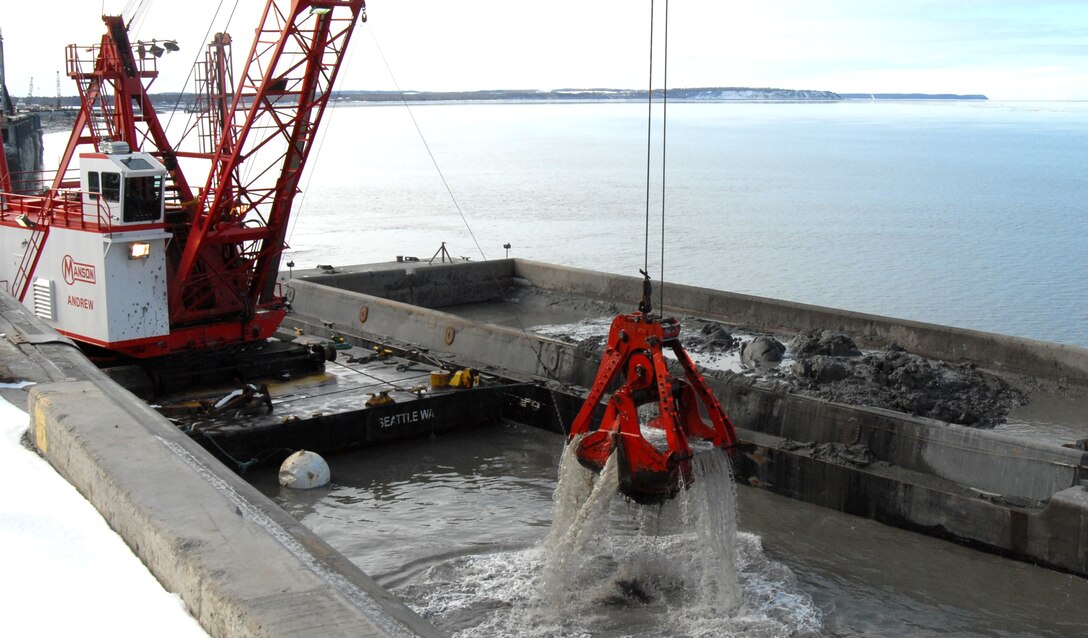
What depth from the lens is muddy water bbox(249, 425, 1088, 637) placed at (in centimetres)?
943

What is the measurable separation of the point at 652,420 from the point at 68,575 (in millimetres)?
5054

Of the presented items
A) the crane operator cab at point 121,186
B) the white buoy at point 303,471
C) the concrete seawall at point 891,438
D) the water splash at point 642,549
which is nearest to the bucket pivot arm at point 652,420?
the water splash at point 642,549

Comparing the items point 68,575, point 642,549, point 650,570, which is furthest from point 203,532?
point 642,549

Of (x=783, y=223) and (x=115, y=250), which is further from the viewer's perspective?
(x=783, y=223)

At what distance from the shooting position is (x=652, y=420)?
8773 mm

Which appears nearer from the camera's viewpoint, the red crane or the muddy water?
the muddy water

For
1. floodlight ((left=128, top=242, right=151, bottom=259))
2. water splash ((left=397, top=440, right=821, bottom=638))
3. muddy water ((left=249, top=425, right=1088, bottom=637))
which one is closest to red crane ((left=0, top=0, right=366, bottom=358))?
floodlight ((left=128, top=242, right=151, bottom=259))

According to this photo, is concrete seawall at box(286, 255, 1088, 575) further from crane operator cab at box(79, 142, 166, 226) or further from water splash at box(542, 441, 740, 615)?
crane operator cab at box(79, 142, 166, 226)

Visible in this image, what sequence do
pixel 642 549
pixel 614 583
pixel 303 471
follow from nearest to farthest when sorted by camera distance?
pixel 614 583
pixel 642 549
pixel 303 471

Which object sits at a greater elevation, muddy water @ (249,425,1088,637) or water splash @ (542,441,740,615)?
water splash @ (542,441,740,615)

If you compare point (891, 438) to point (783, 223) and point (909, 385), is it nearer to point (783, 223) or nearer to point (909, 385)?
point (909, 385)

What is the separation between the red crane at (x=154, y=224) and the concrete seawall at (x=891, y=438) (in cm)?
387

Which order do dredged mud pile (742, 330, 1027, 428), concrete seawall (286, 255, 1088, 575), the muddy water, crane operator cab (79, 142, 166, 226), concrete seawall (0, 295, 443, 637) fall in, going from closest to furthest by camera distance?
concrete seawall (0, 295, 443, 637)
the muddy water
concrete seawall (286, 255, 1088, 575)
crane operator cab (79, 142, 166, 226)
dredged mud pile (742, 330, 1027, 428)

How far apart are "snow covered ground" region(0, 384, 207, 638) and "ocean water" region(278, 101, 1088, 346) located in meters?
12.2
